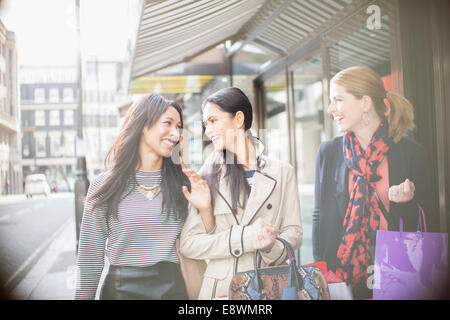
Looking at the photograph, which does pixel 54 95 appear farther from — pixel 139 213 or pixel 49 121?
pixel 139 213

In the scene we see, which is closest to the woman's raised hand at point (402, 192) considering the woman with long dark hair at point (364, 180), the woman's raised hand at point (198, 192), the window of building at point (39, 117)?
the woman with long dark hair at point (364, 180)

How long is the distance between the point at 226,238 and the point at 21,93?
174cm

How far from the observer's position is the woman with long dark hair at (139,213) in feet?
8.36

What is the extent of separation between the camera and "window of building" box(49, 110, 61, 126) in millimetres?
2812

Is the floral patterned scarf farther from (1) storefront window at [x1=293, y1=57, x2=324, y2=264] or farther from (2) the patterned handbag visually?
(2) the patterned handbag

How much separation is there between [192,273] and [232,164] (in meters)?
0.77

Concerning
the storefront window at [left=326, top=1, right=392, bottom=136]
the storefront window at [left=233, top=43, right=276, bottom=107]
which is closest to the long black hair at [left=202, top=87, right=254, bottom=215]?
the storefront window at [left=233, top=43, right=276, bottom=107]

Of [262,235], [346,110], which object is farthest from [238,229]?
[346,110]

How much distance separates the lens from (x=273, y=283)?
2.61 m

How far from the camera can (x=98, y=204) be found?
257cm

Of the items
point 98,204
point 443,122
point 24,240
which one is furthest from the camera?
point 443,122
